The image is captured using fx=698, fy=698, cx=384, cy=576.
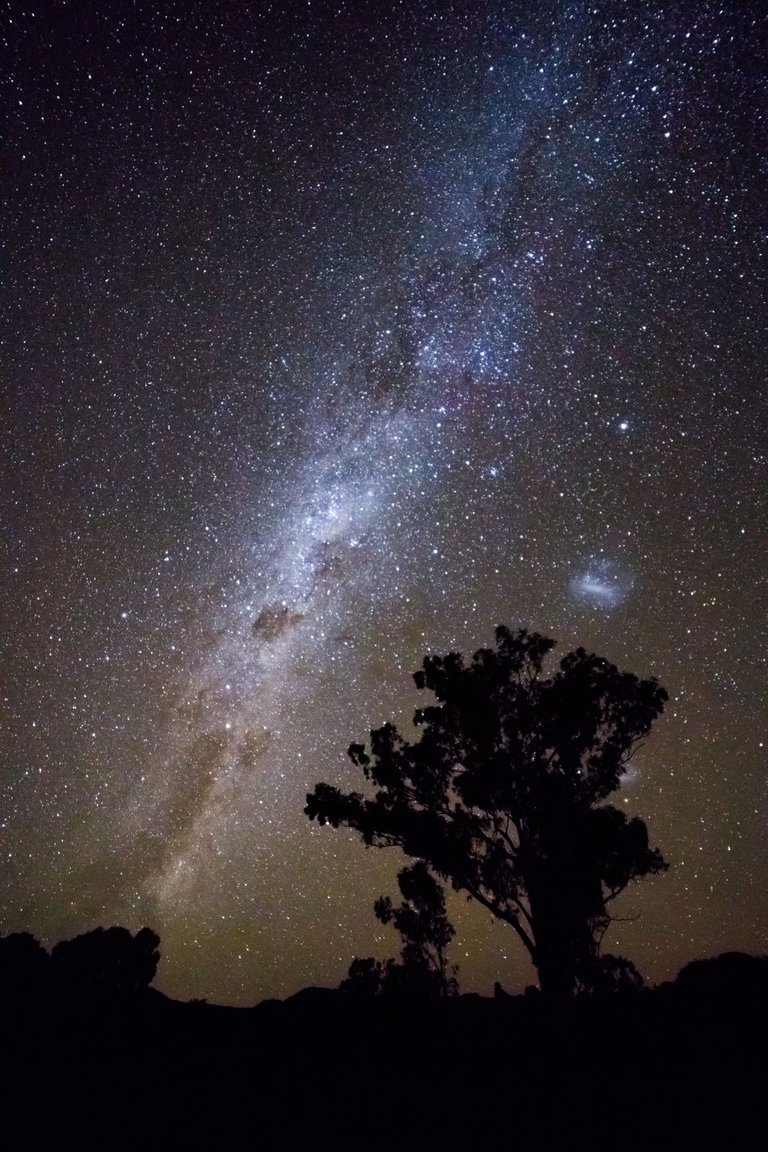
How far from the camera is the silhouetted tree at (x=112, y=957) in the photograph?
1594 inches

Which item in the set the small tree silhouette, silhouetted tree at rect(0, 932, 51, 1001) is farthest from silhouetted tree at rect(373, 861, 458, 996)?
silhouetted tree at rect(0, 932, 51, 1001)

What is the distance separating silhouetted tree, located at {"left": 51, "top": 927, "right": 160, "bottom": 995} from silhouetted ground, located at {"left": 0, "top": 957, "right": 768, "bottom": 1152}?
65.8 feet

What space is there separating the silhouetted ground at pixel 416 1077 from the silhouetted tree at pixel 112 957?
65.8 ft

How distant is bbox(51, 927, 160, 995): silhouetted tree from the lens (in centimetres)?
4049

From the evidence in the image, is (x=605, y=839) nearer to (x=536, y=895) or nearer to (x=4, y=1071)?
(x=536, y=895)

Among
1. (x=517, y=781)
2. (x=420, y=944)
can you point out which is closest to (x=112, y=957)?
(x=420, y=944)

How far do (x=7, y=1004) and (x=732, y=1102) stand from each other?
24.7 m

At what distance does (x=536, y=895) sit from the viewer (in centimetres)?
1677

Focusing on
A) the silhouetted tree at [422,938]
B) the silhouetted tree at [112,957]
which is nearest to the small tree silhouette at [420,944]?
the silhouetted tree at [422,938]

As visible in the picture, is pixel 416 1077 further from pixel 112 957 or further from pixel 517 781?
pixel 112 957

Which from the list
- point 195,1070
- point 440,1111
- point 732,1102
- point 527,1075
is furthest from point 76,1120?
point 732,1102

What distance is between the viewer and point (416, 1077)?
52.3 ft

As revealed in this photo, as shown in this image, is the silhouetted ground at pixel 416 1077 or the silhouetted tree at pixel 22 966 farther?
the silhouetted tree at pixel 22 966

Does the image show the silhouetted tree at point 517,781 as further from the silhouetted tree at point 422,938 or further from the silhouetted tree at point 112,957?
the silhouetted tree at point 112,957
